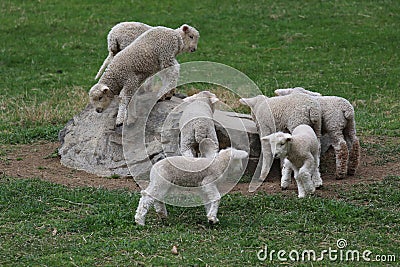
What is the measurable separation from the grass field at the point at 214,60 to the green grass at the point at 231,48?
1.2 inches

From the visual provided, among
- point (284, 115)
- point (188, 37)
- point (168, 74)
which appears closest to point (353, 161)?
point (284, 115)

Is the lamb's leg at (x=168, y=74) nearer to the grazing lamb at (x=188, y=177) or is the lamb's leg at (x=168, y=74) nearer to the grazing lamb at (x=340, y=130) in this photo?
the grazing lamb at (x=340, y=130)

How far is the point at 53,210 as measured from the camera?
818 centimetres

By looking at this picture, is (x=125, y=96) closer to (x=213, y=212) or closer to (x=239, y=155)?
(x=239, y=155)

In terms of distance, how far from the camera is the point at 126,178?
955cm

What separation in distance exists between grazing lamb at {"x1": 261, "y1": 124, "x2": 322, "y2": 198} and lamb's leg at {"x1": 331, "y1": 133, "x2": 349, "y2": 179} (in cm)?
63

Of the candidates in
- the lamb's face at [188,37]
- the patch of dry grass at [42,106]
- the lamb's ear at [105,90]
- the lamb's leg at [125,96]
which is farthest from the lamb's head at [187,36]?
the patch of dry grass at [42,106]

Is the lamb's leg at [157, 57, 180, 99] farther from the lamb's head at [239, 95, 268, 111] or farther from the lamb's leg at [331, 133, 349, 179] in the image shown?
the lamb's leg at [331, 133, 349, 179]

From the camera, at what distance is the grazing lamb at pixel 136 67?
9.54 metres

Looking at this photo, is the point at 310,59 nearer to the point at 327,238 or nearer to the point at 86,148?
the point at 86,148

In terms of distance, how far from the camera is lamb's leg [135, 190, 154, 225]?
24.5ft

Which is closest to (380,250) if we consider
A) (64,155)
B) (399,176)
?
(399,176)

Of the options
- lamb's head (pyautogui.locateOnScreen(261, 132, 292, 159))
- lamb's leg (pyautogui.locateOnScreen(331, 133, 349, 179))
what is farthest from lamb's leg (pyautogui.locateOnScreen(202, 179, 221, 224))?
lamb's leg (pyautogui.locateOnScreen(331, 133, 349, 179))

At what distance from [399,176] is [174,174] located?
10.2ft
